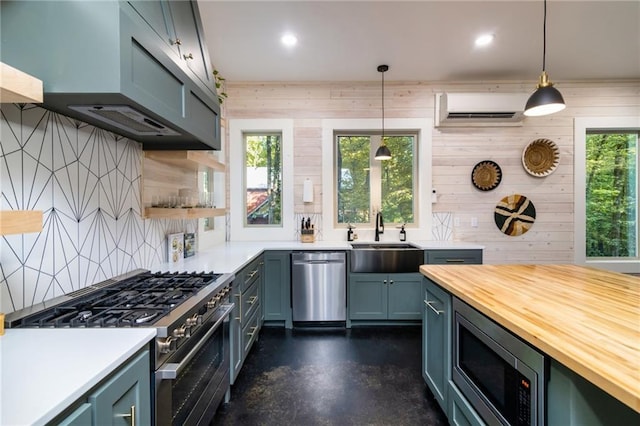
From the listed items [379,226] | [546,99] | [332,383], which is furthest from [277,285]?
[546,99]

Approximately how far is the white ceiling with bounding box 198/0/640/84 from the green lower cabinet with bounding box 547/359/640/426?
8.44 ft

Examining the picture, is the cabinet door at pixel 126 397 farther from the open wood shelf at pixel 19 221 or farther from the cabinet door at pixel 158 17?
the cabinet door at pixel 158 17

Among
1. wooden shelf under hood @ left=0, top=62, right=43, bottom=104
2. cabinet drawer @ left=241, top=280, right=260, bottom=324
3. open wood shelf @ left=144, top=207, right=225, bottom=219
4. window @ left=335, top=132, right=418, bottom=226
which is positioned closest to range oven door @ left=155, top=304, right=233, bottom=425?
cabinet drawer @ left=241, top=280, right=260, bottom=324

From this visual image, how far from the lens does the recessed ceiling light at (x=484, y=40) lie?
2701mm

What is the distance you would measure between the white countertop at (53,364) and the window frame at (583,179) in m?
4.70

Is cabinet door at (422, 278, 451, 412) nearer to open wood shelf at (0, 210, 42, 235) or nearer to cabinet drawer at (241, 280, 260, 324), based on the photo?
cabinet drawer at (241, 280, 260, 324)

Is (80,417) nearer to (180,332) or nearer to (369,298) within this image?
(180,332)

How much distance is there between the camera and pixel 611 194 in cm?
370

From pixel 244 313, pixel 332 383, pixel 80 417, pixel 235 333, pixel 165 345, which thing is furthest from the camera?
pixel 244 313

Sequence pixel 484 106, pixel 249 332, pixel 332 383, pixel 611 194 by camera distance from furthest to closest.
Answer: pixel 611 194 < pixel 484 106 < pixel 249 332 < pixel 332 383

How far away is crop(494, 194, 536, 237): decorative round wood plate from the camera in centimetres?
365

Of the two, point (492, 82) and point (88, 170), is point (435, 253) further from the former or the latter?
point (88, 170)

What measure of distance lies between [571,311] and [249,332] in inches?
85.0

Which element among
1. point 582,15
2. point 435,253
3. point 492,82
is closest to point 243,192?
point 435,253
